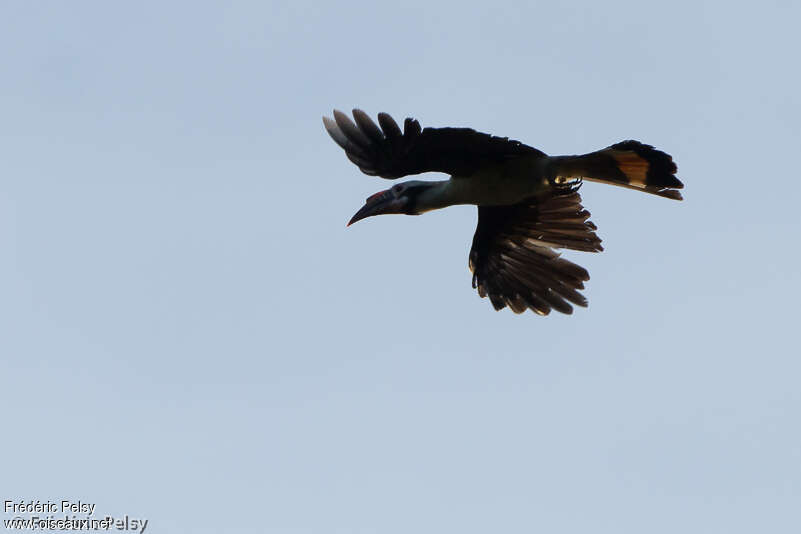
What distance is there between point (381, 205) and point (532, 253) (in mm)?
1764

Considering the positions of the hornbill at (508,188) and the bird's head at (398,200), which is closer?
the hornbill at (508,188)

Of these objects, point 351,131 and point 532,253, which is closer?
point 351,131

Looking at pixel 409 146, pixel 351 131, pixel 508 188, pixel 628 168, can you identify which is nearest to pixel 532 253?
pixel 508 188

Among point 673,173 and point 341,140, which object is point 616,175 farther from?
point 341,140

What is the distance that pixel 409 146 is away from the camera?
30.0ft

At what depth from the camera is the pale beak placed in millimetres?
10273

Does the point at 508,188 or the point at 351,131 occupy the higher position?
the point at 351,131

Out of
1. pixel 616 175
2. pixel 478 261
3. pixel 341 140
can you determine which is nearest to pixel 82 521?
pixel 341 140

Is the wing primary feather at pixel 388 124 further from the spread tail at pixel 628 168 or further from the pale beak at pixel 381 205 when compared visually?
the spread tail at pixel 628 168

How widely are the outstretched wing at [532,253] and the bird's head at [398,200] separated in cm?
117

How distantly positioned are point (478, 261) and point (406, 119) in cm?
272

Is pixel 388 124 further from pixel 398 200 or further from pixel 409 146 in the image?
pixel 398 200

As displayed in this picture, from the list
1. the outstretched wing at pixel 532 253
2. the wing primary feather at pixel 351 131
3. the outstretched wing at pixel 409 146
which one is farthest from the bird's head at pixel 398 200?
the outstretched wing at pixel 532 253

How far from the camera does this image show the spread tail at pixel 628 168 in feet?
30.2
